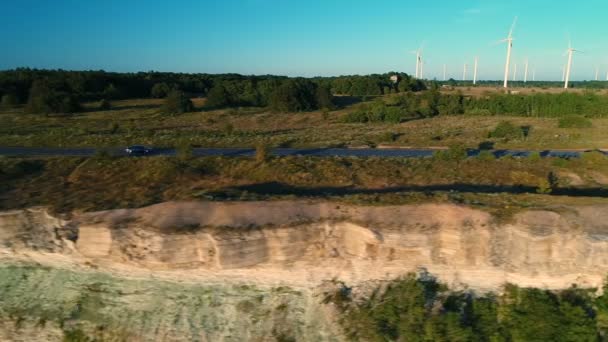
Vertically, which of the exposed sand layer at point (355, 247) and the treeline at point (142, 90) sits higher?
the treeline at point (142, 90)

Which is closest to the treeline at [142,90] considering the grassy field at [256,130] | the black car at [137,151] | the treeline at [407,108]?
the grassy field at [256,130]

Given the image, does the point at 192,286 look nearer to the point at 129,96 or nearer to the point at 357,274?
the point at 357,274

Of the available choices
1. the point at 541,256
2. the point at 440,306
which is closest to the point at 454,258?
the point at 440,306

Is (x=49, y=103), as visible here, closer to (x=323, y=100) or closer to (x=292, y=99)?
(x=292, y=99)

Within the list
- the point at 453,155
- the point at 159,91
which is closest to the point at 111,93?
the point at 159,91

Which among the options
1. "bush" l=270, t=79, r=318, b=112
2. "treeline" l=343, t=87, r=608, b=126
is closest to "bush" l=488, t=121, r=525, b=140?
"treeline" l=343, t=87, r=608, b=126

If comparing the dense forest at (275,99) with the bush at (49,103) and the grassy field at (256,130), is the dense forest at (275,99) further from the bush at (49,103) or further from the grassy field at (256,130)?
the grassy field at (256,130)
